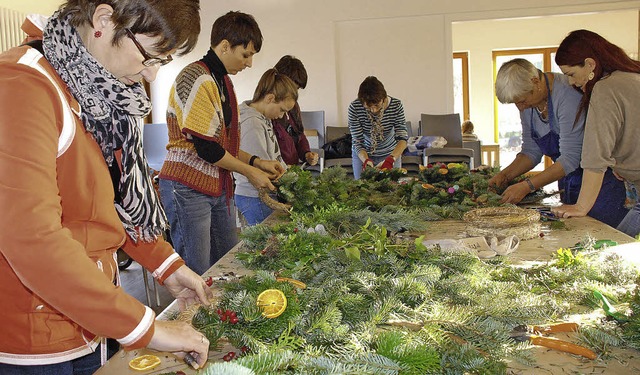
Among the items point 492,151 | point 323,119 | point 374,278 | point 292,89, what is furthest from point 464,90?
point 374,278

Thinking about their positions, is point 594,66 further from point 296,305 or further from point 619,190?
point 296,305

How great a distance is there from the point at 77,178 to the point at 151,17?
0.34 metres

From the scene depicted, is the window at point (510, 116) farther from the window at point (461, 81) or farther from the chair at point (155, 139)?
the chair at point (155, 139)

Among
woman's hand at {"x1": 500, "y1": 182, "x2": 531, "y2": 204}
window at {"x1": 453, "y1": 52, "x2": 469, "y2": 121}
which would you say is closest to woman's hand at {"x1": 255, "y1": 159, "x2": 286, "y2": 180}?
woman's hand at {"x1": 500, "y1": 182, "x2": 531, "y2": 204}

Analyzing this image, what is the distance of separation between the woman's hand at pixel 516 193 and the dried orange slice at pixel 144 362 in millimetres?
2205

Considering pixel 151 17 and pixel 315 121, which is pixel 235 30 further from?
pixel 315 121

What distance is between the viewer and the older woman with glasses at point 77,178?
38.5 inches

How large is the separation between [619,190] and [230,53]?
191cm

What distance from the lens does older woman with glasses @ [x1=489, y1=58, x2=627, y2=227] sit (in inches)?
112

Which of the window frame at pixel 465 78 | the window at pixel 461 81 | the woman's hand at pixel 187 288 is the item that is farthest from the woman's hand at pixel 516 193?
the window frame at pixel 465 78

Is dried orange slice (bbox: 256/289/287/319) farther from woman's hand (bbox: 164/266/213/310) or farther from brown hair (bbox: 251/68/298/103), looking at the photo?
brown hair (bbox: 251/68/298/103)

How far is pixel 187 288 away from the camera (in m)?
1.53

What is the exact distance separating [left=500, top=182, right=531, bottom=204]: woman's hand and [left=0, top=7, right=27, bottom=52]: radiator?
5803 millimetres

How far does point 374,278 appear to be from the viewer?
1529 mm
